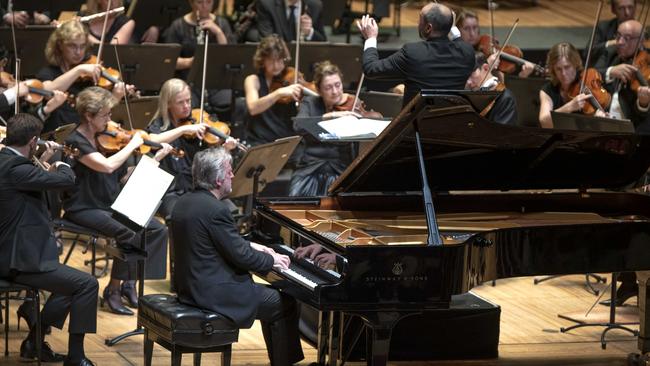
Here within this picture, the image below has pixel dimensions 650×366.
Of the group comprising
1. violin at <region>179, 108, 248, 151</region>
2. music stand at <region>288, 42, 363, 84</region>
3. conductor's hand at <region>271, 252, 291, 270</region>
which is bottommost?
conductor's hand at <region>271, 252, 291, 270</region>

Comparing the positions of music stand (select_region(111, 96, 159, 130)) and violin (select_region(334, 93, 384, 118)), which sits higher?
violin (select_region(334, 93, 384, 118))

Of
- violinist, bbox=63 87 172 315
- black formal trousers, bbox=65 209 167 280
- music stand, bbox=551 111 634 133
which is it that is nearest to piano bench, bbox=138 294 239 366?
violinist, bbox=63 87 172 315

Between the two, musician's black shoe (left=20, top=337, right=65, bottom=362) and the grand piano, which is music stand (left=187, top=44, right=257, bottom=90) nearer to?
the grand piano

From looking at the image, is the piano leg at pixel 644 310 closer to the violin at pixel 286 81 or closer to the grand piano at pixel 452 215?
the grand piano at pixel 452 215

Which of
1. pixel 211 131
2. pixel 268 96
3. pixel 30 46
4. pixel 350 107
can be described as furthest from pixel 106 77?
pixel 350 107

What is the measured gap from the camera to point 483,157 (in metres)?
6.02

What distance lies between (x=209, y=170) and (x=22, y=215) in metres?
1.02

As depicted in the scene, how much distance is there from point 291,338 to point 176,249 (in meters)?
0.69

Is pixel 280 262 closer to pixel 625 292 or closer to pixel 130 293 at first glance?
pixel 130 293

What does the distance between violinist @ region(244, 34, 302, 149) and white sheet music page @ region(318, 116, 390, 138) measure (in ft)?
3.88

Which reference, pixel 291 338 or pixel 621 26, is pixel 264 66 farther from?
pixel 291 338

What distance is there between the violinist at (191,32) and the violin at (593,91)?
8.37 ft

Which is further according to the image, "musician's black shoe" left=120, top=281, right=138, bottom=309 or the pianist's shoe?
the pianist's shoe

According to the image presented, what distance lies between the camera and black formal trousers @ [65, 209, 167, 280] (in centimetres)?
688
